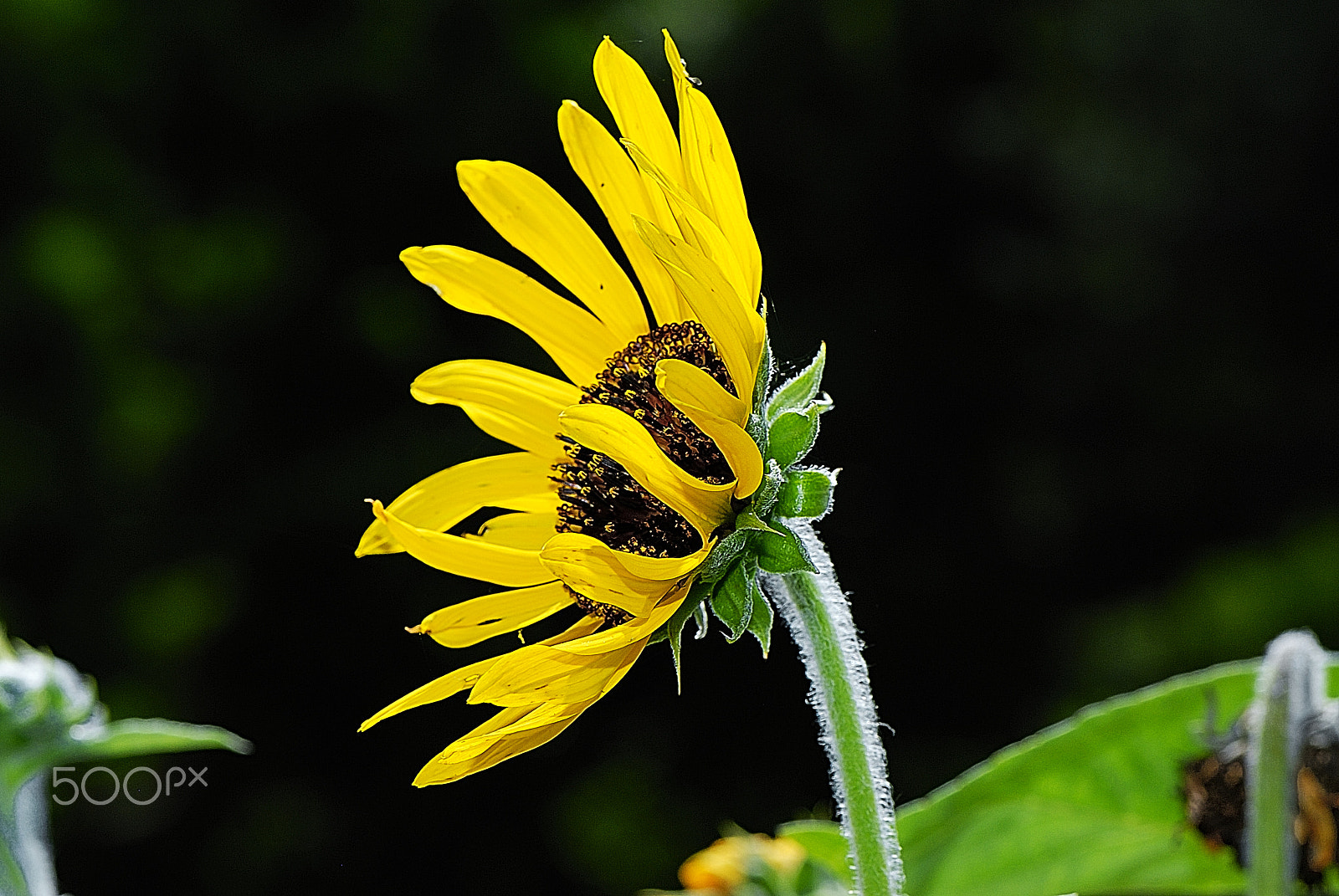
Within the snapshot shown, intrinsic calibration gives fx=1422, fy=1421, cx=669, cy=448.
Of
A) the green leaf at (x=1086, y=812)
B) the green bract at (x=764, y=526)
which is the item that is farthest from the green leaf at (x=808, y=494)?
the green leaf at (x=1086, y=812)

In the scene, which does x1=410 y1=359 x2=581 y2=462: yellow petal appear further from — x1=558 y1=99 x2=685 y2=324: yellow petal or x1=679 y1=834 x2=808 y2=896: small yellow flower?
x1=679 y1=834 x2=808 y2=896: small yellow flower

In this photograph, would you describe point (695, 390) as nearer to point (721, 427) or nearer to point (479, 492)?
point (721, 427)

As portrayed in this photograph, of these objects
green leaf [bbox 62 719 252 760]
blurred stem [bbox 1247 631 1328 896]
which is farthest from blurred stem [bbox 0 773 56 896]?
blurred stem [bbox 1247 631 1328 896]

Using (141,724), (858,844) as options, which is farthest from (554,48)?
(858,844)

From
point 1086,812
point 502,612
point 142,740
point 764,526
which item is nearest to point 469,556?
point 502,612

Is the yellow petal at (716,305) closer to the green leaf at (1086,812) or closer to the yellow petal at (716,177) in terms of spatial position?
the yellow petal at (716,177)

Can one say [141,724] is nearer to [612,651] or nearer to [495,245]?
[612,651]
